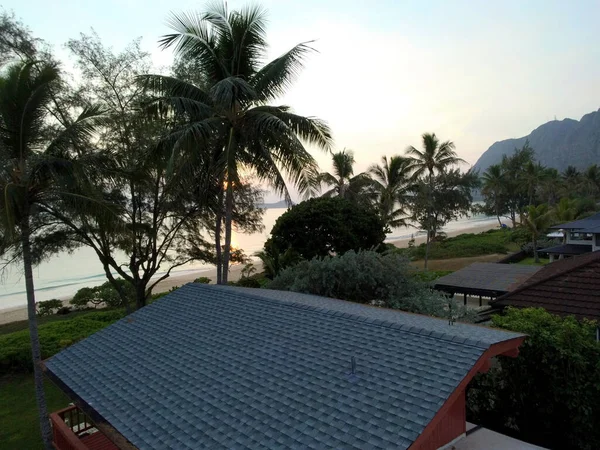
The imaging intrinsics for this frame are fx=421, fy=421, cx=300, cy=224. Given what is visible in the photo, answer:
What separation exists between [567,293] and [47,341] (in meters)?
17.1

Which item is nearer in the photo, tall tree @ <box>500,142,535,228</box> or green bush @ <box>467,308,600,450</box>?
green bush @ <box>467,308,600,450</box>

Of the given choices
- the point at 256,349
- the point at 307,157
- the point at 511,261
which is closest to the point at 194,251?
the point at 307,157

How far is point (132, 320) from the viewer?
948 cm

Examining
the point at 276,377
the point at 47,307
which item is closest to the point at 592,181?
the point at 47,307

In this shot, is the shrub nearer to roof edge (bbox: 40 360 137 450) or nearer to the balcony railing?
the balcony railing

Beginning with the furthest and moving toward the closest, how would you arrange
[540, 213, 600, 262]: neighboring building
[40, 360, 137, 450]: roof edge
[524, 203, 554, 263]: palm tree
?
1. [524, 203, 554, 263]: palm tree
2. [540, 213, 600, 262]: neighboring building
3. [40, 360, 137, 450]: roof edge

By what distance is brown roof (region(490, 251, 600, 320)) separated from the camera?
9961 millimetres

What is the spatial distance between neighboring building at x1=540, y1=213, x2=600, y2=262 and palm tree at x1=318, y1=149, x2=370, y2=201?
42.2 ft

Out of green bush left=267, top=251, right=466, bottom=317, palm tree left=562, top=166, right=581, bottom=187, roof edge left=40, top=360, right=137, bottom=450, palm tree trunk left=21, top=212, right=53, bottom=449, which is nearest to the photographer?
roof edge left=40, top=360, right=137, bottom=450

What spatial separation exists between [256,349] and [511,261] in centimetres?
3282

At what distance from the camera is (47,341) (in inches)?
615

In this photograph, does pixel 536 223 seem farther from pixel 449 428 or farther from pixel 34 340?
pixel 34 340

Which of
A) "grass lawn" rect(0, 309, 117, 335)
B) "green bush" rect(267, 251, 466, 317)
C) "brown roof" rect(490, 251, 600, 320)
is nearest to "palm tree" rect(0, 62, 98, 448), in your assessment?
"green bush" rect(267, 251, 466, 317)

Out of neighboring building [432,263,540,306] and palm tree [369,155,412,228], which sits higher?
palm tree [369,155,412,228]
